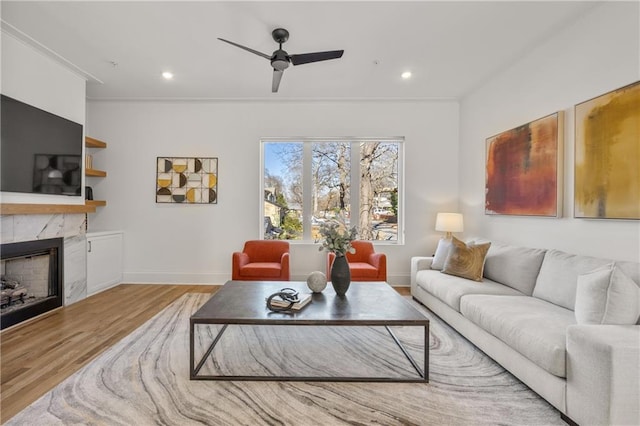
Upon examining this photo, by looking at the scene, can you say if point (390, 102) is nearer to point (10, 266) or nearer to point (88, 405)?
point (88, 405)

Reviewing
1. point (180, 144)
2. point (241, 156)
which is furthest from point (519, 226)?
point (180, 144)

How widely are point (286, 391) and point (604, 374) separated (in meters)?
1.71

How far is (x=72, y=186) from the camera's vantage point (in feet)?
12.1

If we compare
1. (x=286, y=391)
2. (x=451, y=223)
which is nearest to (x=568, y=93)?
(x=451, y=223)

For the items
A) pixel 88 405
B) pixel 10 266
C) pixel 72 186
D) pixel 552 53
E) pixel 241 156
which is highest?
pixel 552 53

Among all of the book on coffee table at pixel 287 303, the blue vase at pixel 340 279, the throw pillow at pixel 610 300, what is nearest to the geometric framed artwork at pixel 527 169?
the throw pillow at pixel 610 300

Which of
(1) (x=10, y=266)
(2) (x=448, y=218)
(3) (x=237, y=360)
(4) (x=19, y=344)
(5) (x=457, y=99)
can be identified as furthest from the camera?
(5) (x=457, y=99)

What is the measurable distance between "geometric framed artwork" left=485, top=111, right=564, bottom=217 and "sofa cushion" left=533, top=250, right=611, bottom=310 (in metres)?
0.54

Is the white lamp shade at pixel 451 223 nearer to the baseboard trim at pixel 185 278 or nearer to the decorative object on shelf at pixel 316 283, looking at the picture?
the baseboard trim at pixel 185 278

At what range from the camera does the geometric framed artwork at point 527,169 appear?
284 cm

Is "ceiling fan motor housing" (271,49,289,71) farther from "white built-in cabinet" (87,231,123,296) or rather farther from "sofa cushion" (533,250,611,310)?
"white built-in cabinet" (87,231,123,296)

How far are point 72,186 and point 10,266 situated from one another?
41.4 inches

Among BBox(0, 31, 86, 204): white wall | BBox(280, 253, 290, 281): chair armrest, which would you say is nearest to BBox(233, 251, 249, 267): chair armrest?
BBox(280, 253, 290, 281): chair armrest

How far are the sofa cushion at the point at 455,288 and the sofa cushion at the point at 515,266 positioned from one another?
0.07m
